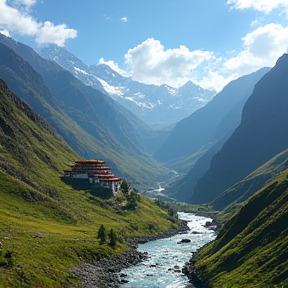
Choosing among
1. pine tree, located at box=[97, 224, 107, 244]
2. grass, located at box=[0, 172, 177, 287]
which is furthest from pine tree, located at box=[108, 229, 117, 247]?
grass, located at box=[0, 172, 177, 287]

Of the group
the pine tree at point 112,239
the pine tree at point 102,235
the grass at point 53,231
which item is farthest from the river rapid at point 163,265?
the pine tree at point 102,235

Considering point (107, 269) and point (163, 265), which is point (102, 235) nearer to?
point (107, 269)

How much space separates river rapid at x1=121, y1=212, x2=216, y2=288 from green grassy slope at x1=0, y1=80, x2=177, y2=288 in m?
11.3

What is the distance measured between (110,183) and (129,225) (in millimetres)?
33262

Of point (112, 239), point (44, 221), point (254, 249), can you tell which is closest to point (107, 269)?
point (112, 239)

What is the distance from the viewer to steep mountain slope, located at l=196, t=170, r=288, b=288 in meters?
73.3

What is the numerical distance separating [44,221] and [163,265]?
147ft

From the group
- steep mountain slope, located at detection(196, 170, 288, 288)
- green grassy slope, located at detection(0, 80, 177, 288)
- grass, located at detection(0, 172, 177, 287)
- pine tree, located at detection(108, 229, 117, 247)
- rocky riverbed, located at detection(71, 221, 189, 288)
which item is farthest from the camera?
pine tree, located at detection(108, 229, 117, 247)

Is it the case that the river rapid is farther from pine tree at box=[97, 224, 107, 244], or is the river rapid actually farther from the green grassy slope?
pine tree at box=[97, 224, 107, 244]

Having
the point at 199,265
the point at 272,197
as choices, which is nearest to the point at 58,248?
the point at 199,265

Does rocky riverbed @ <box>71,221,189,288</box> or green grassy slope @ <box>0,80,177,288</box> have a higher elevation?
green grassy slope @ <box>0,80,177,288</box>

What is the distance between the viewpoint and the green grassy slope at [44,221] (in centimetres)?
7844

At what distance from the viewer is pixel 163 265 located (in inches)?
4289

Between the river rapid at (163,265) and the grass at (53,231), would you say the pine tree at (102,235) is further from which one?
the river rapid at (163,265)
